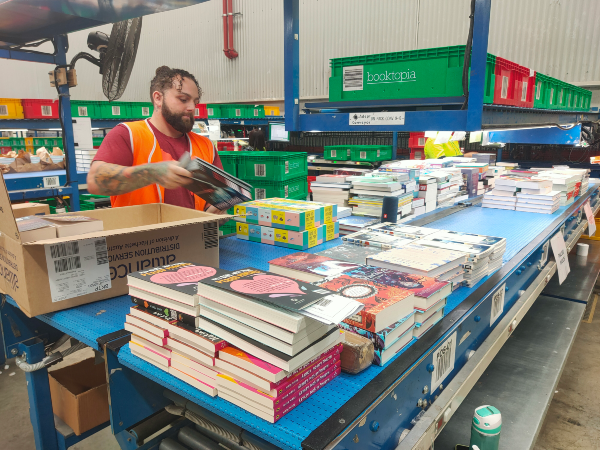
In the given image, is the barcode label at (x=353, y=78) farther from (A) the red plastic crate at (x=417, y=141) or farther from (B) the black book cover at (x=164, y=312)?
(A) the red plastic crate at (x=417, y=141)

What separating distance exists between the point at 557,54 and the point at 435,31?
217cm

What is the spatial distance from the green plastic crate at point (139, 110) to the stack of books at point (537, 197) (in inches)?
306

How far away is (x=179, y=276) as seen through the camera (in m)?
1.20

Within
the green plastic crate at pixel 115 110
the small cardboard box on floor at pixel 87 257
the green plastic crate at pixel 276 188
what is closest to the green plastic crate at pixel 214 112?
the green plastic crate at pixel 115 110

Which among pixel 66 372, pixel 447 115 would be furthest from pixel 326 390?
pixel 66 372

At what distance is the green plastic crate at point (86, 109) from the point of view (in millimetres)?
8264

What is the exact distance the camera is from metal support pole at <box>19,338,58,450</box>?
1.75 meters

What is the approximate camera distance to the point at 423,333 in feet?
4.34

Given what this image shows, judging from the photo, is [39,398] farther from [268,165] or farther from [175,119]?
[268,165]

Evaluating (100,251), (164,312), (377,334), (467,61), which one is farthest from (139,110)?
(377,334)

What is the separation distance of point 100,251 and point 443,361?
4.02 feet

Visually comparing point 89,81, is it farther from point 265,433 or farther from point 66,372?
point 265,433

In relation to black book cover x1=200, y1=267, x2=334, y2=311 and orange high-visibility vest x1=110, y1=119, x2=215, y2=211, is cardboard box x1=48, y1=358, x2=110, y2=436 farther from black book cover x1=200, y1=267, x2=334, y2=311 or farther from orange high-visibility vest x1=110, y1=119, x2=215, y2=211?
black book cover x1=200, y1=267, x2=334, y2=311

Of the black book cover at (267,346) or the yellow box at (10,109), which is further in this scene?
the yellow box at (10,109)
